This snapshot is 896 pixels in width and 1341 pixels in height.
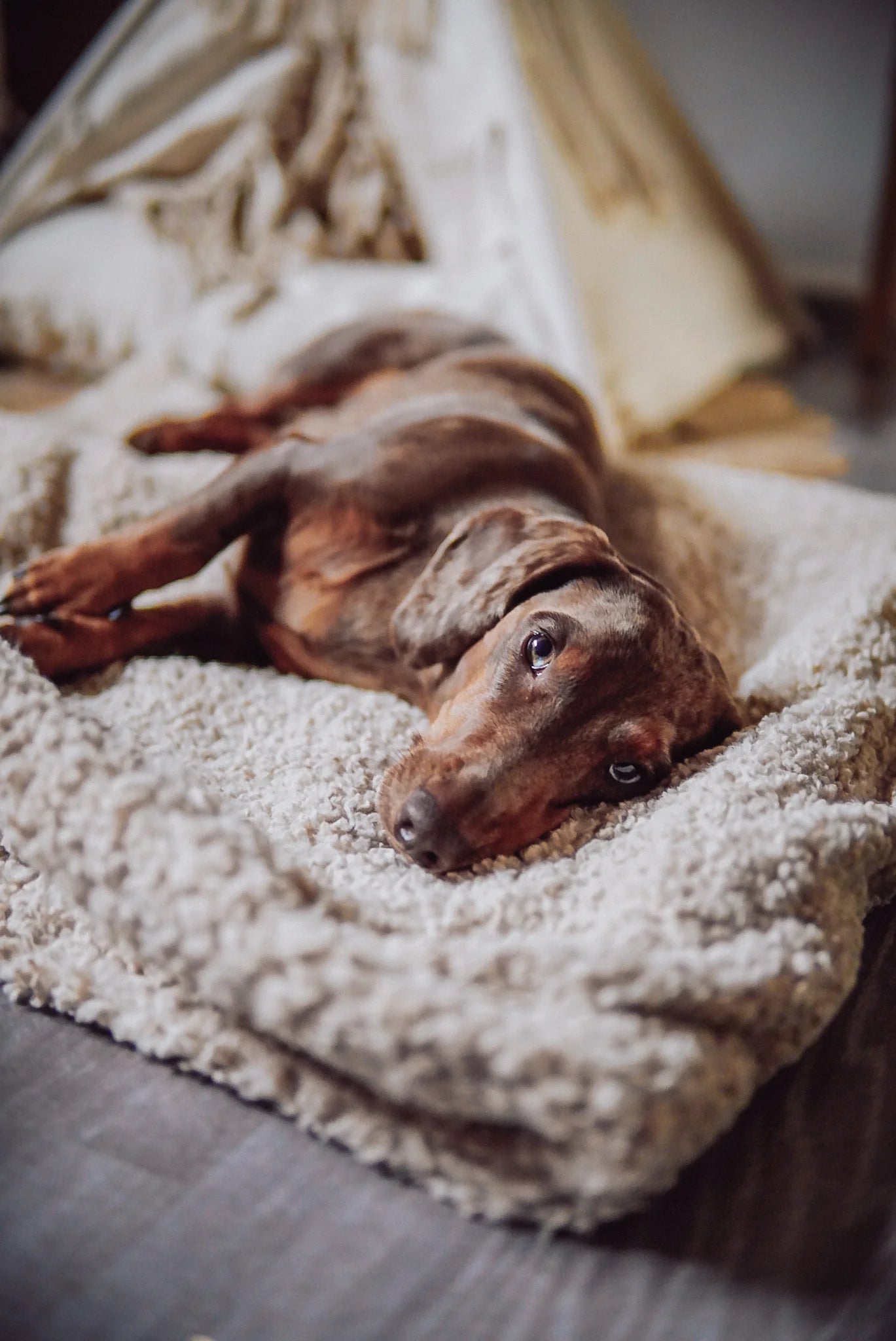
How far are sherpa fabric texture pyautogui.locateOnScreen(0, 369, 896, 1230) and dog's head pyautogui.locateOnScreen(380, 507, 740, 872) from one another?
0.16 feet

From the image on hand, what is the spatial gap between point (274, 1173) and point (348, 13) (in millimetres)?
3873

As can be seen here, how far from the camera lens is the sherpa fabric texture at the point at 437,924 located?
1059mm

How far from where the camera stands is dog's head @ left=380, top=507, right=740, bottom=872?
1465 mm

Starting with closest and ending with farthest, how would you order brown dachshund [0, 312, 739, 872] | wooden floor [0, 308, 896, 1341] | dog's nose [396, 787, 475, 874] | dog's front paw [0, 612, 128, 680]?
wooden floor [0, 308, 896, 1341] < dog's nose [396, 787, 475, 874] < brown dachshund [0, 312, 739, 872] < dog's front paw [0, 612, 128, 680]

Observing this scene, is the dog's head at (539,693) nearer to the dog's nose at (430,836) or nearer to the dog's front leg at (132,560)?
the dog's nose at (430,836)

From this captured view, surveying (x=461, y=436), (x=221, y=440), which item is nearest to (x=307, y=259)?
(x=221, y=440)

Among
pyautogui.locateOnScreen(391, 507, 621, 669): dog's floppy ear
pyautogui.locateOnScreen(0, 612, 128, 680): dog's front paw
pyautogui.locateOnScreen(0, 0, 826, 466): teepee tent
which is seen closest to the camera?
pyautogui.locateOnScreen(391, 507, 621, 669): dog's floppy ear

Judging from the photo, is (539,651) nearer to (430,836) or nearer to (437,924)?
(430,836)

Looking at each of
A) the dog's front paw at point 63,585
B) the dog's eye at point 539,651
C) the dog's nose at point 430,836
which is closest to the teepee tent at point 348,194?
the dog's front paw at point 63,585

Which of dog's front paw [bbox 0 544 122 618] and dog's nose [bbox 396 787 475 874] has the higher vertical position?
dog's front paw [bbox 0 544 122 618]

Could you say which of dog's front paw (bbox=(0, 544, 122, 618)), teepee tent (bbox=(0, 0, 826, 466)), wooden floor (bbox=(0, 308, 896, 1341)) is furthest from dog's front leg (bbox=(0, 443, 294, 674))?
teepee tent (bbox=(0, 0, 826, 466))

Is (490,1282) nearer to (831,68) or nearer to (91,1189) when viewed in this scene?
(91,1189)

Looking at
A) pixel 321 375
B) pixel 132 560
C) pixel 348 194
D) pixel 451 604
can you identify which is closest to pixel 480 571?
pixel 451 604

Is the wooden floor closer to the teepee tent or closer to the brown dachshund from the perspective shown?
the brown dachshund
